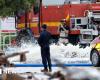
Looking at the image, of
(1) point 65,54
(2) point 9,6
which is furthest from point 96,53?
(1) point 65,54

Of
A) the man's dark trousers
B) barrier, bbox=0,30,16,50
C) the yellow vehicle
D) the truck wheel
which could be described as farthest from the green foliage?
barrier, bbox=0,30,16,50

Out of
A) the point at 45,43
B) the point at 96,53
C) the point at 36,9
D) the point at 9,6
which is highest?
the point at 9,6

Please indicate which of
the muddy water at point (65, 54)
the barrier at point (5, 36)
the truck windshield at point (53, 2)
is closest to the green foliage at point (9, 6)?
the muddy water at point (65, 54)

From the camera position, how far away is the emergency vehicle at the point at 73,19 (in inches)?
1090

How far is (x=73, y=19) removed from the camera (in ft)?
92.5

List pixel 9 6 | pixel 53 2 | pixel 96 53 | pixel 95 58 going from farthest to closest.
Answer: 1. pixel 53 2
2. pixel 9 6
3. pixel 95 58
4. pixel 96 53

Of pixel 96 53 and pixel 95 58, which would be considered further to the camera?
pixel 95 58

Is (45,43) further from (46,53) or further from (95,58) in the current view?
(95,58)

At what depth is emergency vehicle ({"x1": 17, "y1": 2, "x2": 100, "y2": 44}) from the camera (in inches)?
1090

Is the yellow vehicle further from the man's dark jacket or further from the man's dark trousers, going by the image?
the man's dark jacket

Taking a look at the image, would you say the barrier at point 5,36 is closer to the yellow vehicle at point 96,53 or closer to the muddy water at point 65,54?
the muddy water at point 65,54

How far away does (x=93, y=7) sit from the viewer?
27.9m

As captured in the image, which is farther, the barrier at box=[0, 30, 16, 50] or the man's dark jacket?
the barrier at box=[0, 30, 16, 50]

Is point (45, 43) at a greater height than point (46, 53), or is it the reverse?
point (45, 43)
